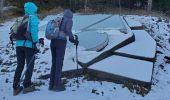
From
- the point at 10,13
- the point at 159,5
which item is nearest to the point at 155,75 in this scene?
the point at 10,13

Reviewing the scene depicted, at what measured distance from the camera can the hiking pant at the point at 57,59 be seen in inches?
365

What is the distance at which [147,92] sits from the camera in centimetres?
984

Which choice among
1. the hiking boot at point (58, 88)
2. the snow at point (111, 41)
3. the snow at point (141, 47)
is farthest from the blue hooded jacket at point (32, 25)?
the snow at point (141, 47)

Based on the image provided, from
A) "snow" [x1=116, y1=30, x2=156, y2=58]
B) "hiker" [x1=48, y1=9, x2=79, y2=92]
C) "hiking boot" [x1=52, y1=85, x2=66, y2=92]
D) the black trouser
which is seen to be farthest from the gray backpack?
"snow" [x1=116, y1=30, x2=156, y2=58]

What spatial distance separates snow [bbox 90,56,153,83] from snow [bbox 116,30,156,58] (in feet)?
1.37

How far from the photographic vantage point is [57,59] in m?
9.34

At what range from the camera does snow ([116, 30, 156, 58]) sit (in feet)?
38.4

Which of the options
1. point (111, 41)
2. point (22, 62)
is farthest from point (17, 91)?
point (111, 41)

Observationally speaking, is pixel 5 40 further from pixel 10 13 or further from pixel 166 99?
pixel 10 13

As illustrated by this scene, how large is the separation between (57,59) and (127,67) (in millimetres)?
2170

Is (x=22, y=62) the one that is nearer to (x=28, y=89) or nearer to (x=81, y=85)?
(x=28, y=89)

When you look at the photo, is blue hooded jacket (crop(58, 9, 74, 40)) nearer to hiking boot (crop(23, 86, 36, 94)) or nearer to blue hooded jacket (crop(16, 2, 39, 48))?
blue hooded jacket (crop(16, 2, 39, 48))

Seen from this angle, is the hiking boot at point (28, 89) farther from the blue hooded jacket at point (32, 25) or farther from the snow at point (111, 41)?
the snow at point (111, 41)

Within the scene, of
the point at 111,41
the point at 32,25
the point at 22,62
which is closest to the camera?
the point at 32,25
